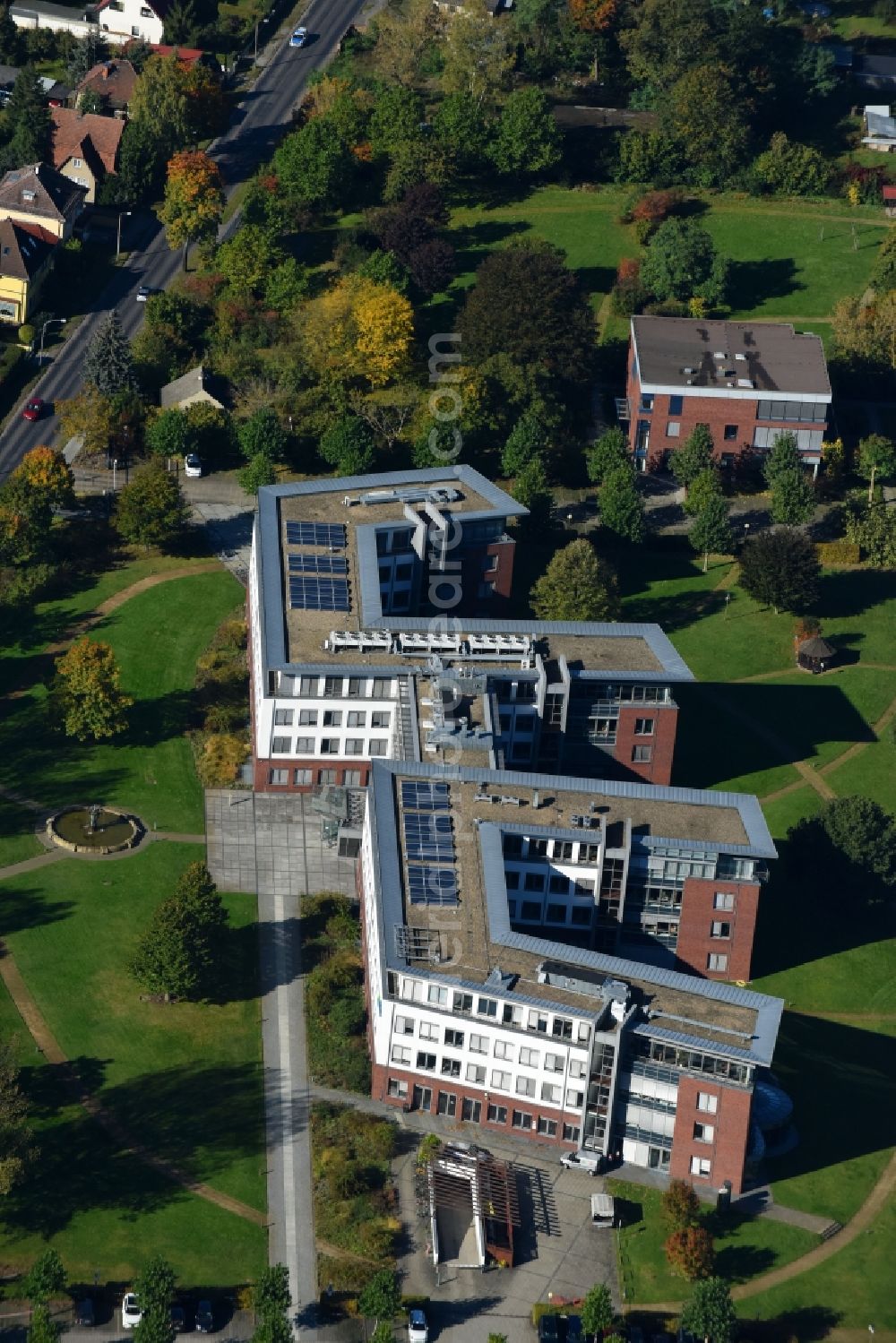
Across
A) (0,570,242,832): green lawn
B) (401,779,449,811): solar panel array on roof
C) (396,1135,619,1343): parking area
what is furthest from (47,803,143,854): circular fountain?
(396,1135,619,1343): parking area

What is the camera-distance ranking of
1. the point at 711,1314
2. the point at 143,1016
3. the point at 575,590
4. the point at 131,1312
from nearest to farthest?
the point at 711,1314, the point at 131,1312, the point at 143,1016, the point at 575,590

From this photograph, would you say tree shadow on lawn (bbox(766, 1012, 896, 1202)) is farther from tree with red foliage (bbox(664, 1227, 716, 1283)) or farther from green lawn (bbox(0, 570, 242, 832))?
green lawn (bbox(0, 570, 242, 832))


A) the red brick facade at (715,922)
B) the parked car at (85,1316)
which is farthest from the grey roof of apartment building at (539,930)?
the parked car at (85,1316)

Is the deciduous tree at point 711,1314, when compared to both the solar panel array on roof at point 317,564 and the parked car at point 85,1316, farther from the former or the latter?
the solar panel array on roof at point 317,564

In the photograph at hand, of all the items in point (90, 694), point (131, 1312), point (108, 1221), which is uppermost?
point (90, 694)

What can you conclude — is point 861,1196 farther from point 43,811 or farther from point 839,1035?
point 43,811

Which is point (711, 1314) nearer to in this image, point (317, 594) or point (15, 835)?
point (15, 835)

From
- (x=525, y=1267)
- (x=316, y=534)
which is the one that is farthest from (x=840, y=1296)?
(x=316, y=534)

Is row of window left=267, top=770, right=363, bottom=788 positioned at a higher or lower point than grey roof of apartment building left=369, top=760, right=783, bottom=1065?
lower
